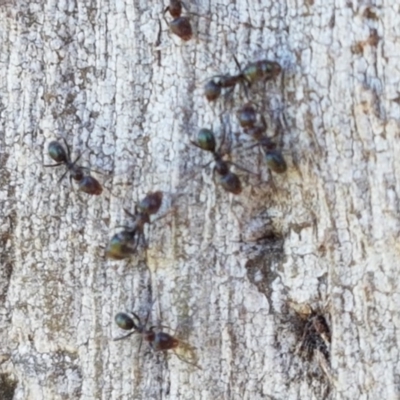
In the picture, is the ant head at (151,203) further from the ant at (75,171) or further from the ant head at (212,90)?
the ant head at (212,90)

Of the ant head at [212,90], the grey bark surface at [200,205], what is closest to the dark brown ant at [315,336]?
the grey bark surface at [200,205]

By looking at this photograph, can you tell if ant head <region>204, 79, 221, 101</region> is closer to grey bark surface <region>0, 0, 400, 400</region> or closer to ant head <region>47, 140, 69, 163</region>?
grey bark surface <region>0, 0, 400, 400</region>

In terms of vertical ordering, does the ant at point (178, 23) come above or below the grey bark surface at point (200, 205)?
above

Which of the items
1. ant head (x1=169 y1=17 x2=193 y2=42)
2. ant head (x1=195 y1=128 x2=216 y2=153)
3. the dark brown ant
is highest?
ant head (x1=169 y1=17 x2=193 y2=42)

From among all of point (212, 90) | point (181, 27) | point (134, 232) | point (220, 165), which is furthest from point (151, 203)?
point (181, 27)

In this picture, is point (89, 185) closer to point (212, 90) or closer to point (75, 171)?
point (75, 171)

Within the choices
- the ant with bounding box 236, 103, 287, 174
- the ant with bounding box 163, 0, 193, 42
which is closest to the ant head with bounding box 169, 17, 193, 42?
the ant with bounding box 163, 0, 193, 42
